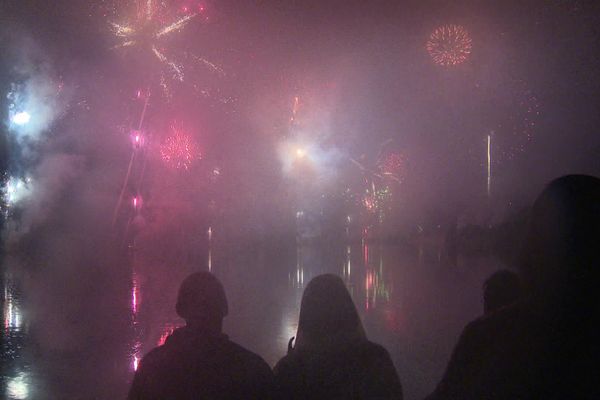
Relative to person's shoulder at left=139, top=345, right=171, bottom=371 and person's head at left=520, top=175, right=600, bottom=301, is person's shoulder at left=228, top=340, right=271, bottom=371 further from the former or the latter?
person's head at left=520, top=175, right=600, bottom=301

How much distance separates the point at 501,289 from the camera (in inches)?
142

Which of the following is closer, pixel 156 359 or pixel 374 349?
pixel 156 359

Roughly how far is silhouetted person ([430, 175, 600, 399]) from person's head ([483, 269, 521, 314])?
77.5 inches

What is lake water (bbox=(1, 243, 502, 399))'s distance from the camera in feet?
22.2

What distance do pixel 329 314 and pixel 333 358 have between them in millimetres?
199

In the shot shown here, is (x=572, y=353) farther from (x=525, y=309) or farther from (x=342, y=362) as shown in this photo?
(x=342, y=362)

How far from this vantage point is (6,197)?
82.0ft

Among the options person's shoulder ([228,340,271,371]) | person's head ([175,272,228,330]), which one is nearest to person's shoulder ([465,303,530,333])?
person's shoulder ([228,340,271,371])

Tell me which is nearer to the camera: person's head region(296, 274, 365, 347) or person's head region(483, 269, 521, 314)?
person's head region(296, 274, 365, 347)

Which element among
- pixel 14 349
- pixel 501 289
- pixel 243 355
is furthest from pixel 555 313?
pixel 14 349

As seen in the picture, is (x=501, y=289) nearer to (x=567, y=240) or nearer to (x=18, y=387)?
(x=567, y=240)

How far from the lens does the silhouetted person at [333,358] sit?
109 inches

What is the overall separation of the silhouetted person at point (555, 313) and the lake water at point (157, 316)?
430 centimetres

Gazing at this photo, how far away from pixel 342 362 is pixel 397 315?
790cm
